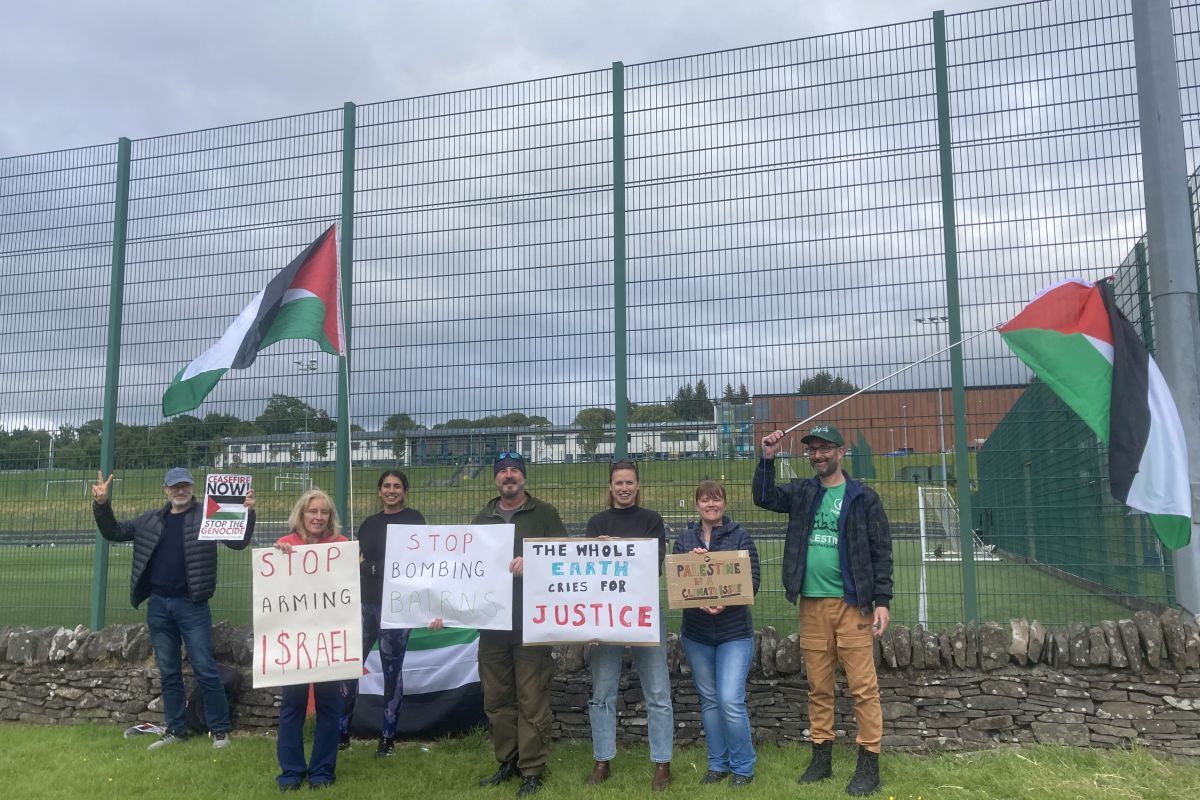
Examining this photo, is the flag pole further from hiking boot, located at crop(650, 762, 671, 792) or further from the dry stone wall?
hiking boot, located at crop(650, 762, 671, 792)

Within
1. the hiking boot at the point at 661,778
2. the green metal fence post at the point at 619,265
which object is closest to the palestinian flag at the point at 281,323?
the green metal fence post at the point at 619,265

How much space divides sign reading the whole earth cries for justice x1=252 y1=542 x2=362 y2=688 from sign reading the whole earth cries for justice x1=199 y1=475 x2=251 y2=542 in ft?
3.61

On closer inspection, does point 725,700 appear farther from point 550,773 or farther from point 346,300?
point 346,300

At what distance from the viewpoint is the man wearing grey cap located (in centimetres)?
639

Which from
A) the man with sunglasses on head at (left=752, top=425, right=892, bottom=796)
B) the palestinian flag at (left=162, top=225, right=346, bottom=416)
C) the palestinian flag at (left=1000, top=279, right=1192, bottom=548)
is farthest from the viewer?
the palestinian flag at (left=162, top=225, right=346, bottom=416)

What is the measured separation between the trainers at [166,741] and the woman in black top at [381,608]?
4.25ft

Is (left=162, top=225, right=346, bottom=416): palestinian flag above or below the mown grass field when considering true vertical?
above

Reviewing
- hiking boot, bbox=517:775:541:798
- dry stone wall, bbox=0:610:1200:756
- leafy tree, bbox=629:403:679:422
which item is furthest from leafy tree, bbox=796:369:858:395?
hiking boot, bbox=517:775:541:798

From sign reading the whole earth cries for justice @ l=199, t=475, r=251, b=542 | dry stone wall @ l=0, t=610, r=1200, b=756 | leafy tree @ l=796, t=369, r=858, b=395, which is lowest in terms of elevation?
dry stone wall @ l=0, t=610, r=1200, b=756

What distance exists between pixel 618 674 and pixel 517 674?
0.64 meters

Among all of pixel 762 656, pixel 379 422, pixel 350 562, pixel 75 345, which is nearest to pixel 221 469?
pixel 379 422

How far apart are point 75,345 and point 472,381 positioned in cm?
459

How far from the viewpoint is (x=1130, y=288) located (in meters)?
6.59

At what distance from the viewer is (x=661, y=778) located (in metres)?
5.25
